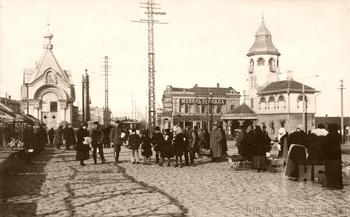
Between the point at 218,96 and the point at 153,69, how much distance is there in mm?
59666

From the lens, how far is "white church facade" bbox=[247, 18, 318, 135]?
7888 centimetres

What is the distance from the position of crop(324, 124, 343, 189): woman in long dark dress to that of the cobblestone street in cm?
30

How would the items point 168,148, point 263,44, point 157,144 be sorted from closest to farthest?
point 168,148 < point 157,144 < point 263,44

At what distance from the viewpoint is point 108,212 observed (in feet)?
27.5

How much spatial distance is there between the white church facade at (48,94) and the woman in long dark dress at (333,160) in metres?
62.0

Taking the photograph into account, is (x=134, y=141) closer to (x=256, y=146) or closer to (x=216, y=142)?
(x=216, y=142)

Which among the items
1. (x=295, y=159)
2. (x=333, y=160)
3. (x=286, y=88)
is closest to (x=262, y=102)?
(x=286, y=88)

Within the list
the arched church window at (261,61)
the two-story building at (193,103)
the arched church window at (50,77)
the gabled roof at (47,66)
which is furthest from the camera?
the two-story building at (193,103)

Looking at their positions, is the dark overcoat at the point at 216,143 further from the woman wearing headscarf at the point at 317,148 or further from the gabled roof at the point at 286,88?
the gabled roof at the point at 286,88

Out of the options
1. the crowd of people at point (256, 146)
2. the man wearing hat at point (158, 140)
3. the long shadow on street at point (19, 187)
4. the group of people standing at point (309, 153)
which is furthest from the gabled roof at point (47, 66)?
the group of people standing at point (309, 153)

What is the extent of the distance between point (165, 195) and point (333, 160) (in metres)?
4.26

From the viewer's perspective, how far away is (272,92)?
81688mm

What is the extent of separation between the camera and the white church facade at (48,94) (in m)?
71.0

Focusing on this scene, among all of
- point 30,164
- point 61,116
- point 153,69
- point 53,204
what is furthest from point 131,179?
point 61,116
